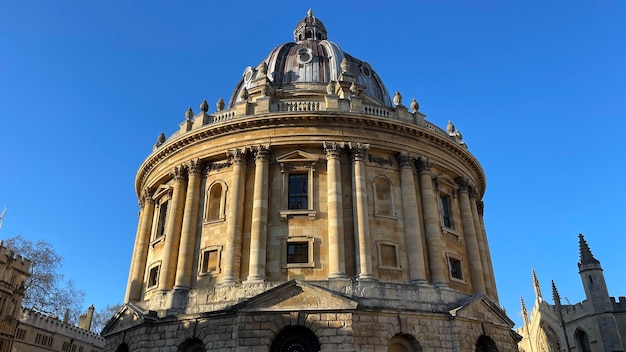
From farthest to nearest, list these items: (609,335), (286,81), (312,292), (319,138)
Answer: (609,335) → (286,81) → (319,138) → (312,292)

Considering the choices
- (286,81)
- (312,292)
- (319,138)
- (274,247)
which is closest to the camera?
(312,292)

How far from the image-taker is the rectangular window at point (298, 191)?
25.8 m

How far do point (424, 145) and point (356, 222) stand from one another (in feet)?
22.7

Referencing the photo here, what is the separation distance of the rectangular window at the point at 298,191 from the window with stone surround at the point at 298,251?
197cm

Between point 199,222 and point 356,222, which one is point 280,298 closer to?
point 356,222

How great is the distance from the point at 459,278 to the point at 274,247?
10.6 m

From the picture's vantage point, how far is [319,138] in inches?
1037

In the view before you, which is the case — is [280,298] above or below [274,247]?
below

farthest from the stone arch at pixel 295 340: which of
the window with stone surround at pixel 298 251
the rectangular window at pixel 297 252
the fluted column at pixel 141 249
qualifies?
the fluted column at pixel 141 249

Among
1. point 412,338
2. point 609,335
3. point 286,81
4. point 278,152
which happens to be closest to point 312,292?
point 412,338

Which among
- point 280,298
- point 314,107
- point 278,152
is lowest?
point 280,298

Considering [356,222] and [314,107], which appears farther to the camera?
[314,107]

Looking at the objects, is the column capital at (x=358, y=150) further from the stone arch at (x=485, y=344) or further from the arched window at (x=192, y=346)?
the arched window at (x=192, y=346)

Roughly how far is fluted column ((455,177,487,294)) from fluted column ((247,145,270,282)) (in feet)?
40.5
